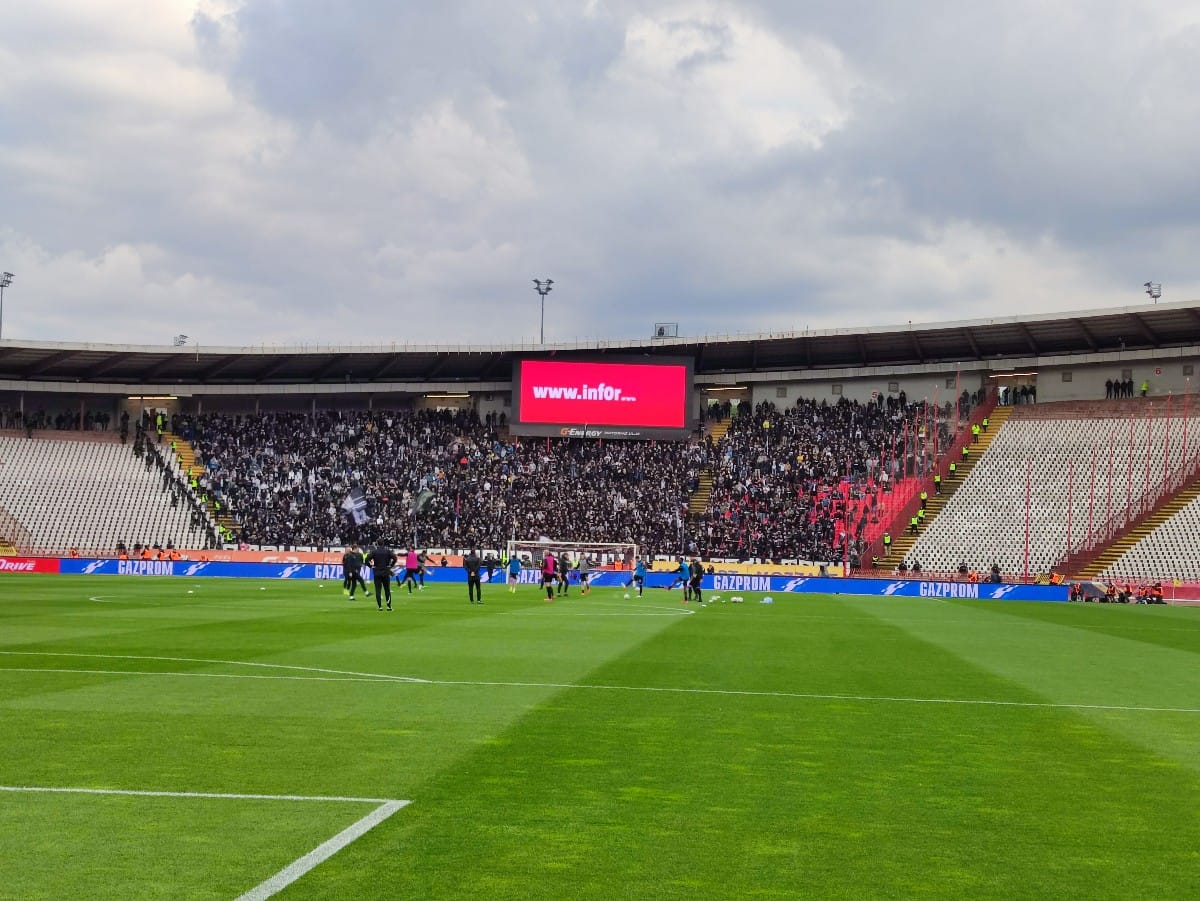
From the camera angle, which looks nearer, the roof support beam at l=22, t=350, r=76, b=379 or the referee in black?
the referee in black

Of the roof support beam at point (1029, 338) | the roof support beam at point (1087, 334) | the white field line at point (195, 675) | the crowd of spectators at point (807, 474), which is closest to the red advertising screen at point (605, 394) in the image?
the crowd of spectators at point (807, 474)

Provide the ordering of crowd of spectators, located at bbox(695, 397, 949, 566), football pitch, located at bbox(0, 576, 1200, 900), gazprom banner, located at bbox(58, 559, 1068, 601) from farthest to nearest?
crowd of spectators, located at bbox(695, 397, 949, 566) < gazprom banner, located at bbox(58, 559, 1068, 601) < football pitch, located at bbox(0, 576, 1200, 900)

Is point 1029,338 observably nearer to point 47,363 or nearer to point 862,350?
point 862,350

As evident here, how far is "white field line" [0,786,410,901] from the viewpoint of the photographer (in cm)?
661

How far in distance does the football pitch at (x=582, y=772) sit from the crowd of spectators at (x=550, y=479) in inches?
1925

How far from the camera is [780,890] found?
6762 mm

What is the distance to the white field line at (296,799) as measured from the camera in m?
6.61

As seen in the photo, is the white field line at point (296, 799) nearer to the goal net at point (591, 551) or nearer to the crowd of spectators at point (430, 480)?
the goal net at point (591, 551)

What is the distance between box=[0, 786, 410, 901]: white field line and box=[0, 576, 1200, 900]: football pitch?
0.10 feet

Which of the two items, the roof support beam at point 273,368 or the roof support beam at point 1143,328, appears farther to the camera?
the roof support beam at point 273,368

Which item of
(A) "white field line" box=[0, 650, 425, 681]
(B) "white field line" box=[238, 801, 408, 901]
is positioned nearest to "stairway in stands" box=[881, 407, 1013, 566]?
(A) "white field line" box=[0, 650, 425, 681]

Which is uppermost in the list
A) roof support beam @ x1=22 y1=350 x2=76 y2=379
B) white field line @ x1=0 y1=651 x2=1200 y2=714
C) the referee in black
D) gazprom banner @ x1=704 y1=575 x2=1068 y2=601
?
roof support beam @ x1=22 y1=350 x2=76 y2=379

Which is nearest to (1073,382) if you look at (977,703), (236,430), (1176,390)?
(1176,390)

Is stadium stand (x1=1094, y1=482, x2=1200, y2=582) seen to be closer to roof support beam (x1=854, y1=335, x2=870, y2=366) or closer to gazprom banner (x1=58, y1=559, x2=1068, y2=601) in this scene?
gazprom banner (x1=58, y1=559, x2=1068, y2=601)
